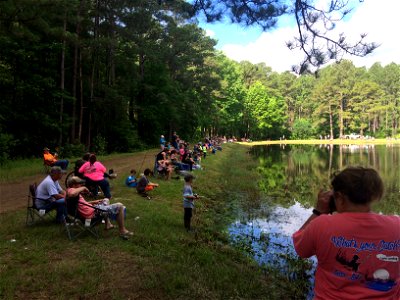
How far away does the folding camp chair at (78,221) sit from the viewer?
22.9 feet

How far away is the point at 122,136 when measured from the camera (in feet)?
99.9

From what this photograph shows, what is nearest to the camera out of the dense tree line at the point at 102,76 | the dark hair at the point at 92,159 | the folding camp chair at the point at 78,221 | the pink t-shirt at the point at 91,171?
the folding camp chair at the point at 78,221

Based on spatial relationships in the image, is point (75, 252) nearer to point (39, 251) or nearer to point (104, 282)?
point (39, 251)

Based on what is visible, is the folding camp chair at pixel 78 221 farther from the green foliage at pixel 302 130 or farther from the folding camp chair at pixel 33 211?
the green foliage at pixel 302 130

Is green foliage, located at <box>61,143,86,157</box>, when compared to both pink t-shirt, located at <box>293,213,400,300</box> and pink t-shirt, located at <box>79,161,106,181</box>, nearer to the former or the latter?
pink t-shirt, located at <box>79,161,106,181</box>

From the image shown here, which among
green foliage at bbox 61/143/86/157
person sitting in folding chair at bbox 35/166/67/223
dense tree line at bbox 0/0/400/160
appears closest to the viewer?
person sitting in folding chair at bbox 35/166/67/223

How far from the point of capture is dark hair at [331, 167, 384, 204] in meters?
2.08

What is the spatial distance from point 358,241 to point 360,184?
0.32 meters

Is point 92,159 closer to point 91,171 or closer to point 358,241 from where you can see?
point 91,171

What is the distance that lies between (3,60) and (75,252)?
18962 millimetres

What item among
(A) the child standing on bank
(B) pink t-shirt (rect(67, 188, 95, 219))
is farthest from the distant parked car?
(B) pink t-shirt (rect(67, 188, 95, 219))

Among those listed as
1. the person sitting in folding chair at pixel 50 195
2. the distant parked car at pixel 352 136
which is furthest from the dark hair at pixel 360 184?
the distant parked car at pixel 352 136

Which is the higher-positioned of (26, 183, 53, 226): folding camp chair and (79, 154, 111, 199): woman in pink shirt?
(79, 154, 111, 199): woman in pink shirt

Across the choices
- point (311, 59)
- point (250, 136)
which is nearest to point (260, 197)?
point (311, 59)
